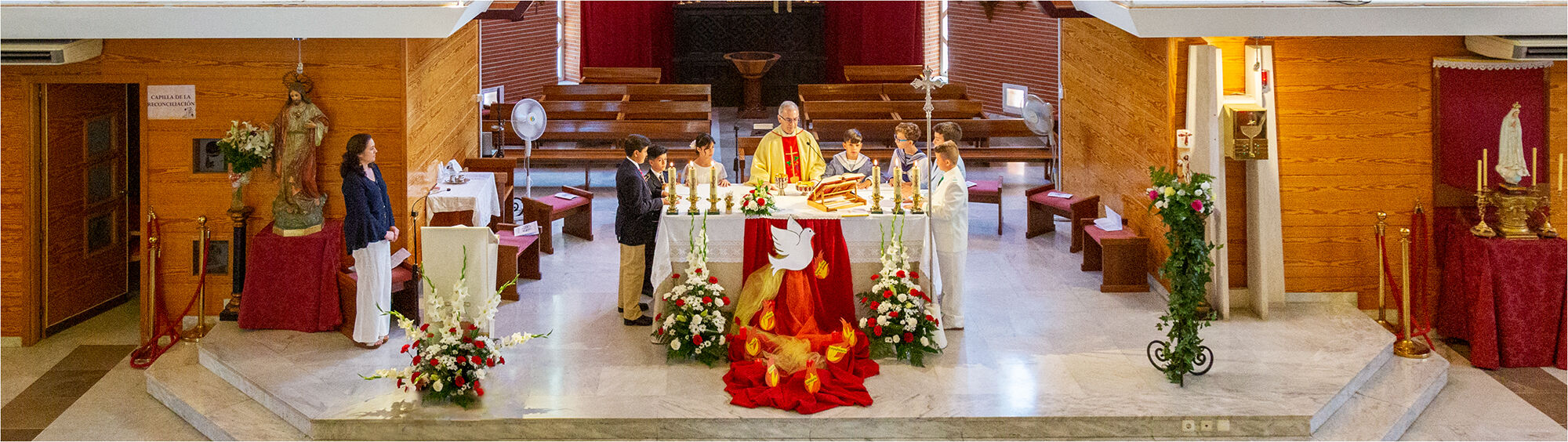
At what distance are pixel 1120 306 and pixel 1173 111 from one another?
1275 mm

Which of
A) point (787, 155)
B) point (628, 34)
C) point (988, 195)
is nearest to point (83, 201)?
point (787, 155)

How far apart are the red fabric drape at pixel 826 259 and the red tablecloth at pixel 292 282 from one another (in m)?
2.43

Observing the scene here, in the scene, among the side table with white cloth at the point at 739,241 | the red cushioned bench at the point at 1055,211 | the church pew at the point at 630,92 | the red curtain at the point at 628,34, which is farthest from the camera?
the red curtain at the point at 628,34

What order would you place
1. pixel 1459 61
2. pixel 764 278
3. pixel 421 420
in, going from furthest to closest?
1. pixel 1459 61
2. pixel 764 278
3. pixel 421 420

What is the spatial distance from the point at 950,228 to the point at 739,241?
123cm

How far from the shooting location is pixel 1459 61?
8359mm

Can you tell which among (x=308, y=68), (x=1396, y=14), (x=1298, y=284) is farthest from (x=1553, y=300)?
(x=308, y=68)

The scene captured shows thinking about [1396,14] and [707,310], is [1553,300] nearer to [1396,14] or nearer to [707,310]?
[1396,14]

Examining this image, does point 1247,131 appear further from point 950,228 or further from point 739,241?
point 739,241

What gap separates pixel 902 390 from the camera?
23.4ft

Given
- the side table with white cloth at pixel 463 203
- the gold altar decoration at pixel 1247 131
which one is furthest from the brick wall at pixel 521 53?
the gold altar decoration at pixel 1247 131

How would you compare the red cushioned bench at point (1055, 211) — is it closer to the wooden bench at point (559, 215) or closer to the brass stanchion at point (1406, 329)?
the brass stanchion at point (1406, 329)

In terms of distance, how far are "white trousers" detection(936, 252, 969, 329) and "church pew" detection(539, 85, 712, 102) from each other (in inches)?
315

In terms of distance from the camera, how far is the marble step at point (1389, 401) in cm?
693
